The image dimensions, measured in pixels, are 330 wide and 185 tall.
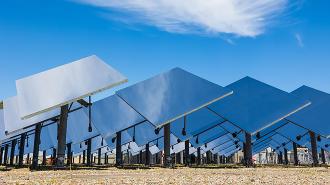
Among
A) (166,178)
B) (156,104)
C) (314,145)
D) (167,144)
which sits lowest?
(166,178)

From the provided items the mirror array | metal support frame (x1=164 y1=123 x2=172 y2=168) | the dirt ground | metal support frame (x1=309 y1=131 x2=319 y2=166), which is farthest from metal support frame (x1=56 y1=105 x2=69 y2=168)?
metal support frame (x1=309 y1=131 x2=319 y2=166)

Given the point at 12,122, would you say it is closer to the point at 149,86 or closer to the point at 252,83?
the point at 149,86

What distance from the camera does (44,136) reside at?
170 feet

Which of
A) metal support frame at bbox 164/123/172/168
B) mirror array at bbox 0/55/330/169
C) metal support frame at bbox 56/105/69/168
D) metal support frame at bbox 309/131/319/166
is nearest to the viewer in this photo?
metal support frame at bbox 56/105/69/168

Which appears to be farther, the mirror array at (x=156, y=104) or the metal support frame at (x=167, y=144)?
the metal support frame at (x=167, y=144)

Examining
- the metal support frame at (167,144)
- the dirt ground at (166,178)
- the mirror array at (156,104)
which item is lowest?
the dirt ground at (166,178)

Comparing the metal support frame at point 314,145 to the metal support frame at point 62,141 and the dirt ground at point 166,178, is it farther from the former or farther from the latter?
the metal support frame at point 62,141

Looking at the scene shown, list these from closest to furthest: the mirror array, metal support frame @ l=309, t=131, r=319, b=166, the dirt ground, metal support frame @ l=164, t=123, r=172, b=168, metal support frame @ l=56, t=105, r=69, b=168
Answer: the dirt ground → metal support frame @ l=56, t=105, r=69, b=168 → the mirror array → metal support frame @ l=164, t=123, r=172, b=168 → metal support frame @ l=309, t=131, r=319, b=166

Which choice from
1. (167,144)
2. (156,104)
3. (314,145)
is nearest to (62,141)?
(156,104)

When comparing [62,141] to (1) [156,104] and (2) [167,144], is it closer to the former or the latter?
(1) [156,104]

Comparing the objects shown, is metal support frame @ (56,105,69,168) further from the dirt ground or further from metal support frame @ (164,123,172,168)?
metal support frame @ (164,123,172,168)

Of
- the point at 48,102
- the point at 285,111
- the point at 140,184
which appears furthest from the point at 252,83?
the point at 140,184

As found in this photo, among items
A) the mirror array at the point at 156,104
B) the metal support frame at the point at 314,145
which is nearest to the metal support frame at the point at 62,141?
the mirror array at the point at 156,104

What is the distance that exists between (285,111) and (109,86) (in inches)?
586
